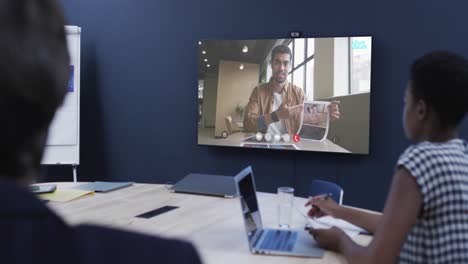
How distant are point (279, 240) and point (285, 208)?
325 mm

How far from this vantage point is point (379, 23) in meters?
3.45

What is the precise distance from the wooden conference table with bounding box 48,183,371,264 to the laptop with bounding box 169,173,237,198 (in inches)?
2.1

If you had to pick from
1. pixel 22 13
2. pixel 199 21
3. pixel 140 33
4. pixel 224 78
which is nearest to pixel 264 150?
pixel 224 78

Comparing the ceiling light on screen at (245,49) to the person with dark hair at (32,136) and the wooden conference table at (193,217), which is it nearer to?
the wooden conference table at (193,217)

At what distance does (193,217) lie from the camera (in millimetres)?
1884

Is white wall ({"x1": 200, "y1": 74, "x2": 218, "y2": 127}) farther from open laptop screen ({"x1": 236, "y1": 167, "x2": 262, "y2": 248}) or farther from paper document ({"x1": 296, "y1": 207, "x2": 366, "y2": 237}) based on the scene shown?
open laptop screen ({"x1": 236, "y1": 167, "x2": 262, "y2": 248})

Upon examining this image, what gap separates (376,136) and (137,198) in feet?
7.02

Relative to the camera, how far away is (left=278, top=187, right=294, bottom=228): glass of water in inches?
71.3

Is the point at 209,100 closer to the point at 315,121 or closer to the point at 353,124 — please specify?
the point at 315,121

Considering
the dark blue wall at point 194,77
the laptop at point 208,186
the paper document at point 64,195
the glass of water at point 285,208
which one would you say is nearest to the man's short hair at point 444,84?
the glass of water at point 285,208

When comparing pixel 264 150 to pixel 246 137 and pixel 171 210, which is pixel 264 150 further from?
pixel 171 210

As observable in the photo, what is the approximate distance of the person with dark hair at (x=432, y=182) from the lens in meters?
1.08

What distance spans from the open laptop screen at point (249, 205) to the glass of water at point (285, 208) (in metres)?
0.17

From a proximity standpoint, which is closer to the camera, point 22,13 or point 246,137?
point 22,13
